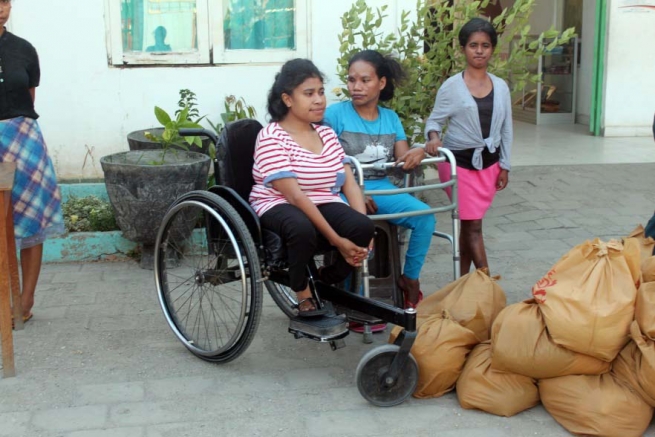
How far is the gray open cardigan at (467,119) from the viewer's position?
4.59m

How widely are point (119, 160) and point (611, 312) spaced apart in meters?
3.52

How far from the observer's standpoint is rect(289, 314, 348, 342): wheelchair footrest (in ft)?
11.9

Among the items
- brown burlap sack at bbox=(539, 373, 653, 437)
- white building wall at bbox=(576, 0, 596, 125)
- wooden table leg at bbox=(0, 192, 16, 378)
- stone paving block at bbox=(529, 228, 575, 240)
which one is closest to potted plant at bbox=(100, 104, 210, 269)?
wooden table leg at bbox=(0, 192, 16, 378)

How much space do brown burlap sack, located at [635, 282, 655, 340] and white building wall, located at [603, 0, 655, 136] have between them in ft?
21.9

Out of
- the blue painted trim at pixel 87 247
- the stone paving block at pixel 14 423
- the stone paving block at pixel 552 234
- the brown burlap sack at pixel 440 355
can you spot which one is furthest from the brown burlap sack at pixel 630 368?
the blue painted trim at pixel 87 247

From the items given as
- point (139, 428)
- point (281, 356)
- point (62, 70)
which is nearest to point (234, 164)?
point (281, 356)

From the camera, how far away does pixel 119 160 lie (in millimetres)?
5645

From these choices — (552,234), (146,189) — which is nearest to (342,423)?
(146,189)

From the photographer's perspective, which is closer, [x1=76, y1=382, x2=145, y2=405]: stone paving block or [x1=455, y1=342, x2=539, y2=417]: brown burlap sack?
[x1=455, y1=342, x2=539, y2=417]: brown burlap sack

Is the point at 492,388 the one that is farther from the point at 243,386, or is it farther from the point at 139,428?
the point at 139,428

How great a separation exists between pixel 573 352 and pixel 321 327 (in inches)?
41.3

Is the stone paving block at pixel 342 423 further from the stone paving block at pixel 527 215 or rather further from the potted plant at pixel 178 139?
the stone paving block at pixel 527 215

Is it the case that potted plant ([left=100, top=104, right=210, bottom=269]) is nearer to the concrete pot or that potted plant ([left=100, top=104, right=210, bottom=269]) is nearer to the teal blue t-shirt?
the concrete pot

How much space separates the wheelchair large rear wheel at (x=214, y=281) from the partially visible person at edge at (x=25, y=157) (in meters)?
0.70
